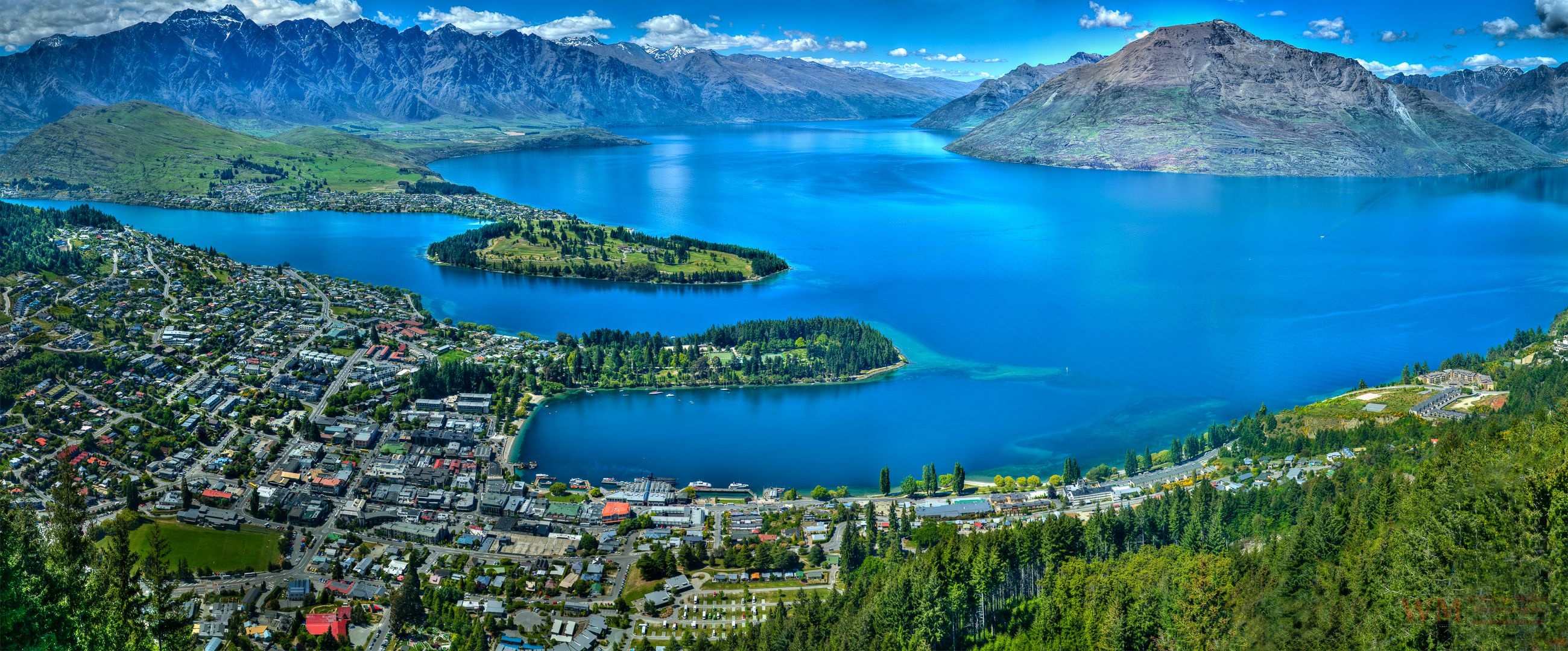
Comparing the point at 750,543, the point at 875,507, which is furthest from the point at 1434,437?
the point at 750,543

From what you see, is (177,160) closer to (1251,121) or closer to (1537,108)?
(1251,121)

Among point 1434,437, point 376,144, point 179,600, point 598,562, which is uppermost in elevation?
point 376,144

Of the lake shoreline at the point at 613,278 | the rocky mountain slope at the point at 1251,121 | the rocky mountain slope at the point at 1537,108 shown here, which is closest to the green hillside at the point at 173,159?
the lake shoreline at the point at 613,278

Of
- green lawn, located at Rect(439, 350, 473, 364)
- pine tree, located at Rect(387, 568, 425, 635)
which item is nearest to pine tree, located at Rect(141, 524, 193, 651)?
pine tree, located at Rect(387, 568, 425, 635)

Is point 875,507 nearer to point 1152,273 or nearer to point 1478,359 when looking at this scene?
point 1478,359

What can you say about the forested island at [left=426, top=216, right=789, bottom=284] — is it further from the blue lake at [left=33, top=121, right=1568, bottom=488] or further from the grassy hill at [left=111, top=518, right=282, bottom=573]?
the grassy hill at [left=111, top=518, right=282, bottom=573]

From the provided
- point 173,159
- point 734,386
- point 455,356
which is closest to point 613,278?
point 455,356
